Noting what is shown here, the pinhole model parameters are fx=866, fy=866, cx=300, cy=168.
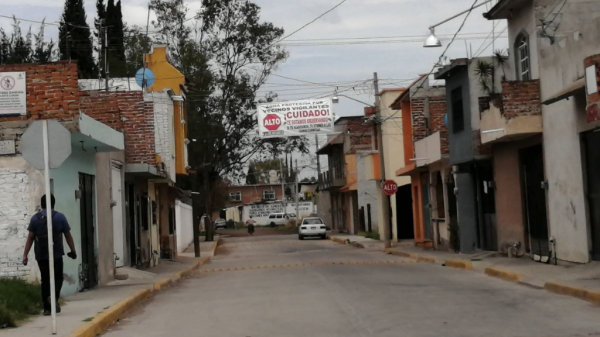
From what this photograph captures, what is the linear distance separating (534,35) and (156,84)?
19.7 metres

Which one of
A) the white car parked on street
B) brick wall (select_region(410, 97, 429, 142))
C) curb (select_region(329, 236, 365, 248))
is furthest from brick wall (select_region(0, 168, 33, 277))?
the white car parked on street

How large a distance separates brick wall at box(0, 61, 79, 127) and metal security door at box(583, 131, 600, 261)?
11.0 m

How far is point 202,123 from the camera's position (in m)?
51.2

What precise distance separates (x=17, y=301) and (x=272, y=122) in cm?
2466

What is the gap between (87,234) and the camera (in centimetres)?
1970

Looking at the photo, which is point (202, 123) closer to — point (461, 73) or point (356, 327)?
point (461, 73)

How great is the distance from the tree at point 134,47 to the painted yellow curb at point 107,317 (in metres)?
32.2

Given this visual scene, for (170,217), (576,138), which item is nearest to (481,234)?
(576,138)

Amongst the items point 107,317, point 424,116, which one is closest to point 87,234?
point 107,317

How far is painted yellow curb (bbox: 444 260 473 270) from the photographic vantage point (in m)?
24.2

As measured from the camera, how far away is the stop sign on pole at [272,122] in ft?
123

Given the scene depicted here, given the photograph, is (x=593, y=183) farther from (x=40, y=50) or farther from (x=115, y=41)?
(x=115, y=41)

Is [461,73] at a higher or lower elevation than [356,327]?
higher

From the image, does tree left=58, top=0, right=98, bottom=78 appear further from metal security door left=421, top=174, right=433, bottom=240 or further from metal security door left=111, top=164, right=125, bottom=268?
metal security door left=111, top=164, right=125, bottom=268
